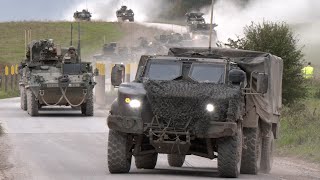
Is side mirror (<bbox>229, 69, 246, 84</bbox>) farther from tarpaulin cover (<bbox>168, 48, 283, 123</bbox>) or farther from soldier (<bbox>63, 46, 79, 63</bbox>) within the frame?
soldier (<bbox>63, 46, 79, 63</bbox>)

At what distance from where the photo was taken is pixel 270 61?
2017 cm

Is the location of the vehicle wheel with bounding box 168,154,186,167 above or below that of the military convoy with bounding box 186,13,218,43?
below

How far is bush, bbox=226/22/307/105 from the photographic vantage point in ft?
112

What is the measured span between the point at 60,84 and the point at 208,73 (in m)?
16.8

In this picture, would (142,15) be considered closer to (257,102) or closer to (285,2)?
(285,2)

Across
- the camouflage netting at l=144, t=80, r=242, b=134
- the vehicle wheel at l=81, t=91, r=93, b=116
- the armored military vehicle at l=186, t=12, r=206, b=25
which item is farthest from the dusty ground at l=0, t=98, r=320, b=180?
the armored military vehicle at l=186, t=12, r=206, b=25

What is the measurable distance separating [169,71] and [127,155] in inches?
72.8

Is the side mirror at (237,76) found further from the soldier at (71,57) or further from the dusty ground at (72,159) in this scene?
the soldier at (71,57)

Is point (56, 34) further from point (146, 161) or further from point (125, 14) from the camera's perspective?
point (146, 161)

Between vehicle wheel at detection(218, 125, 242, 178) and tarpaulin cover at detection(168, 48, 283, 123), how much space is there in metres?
1.97

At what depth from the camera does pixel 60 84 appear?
115 feet

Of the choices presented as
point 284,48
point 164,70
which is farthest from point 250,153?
point 284,48

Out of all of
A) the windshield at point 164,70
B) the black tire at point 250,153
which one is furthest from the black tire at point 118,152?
the black tire at point 250,153

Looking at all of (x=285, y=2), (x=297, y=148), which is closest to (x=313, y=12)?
(x=285, y=2)
